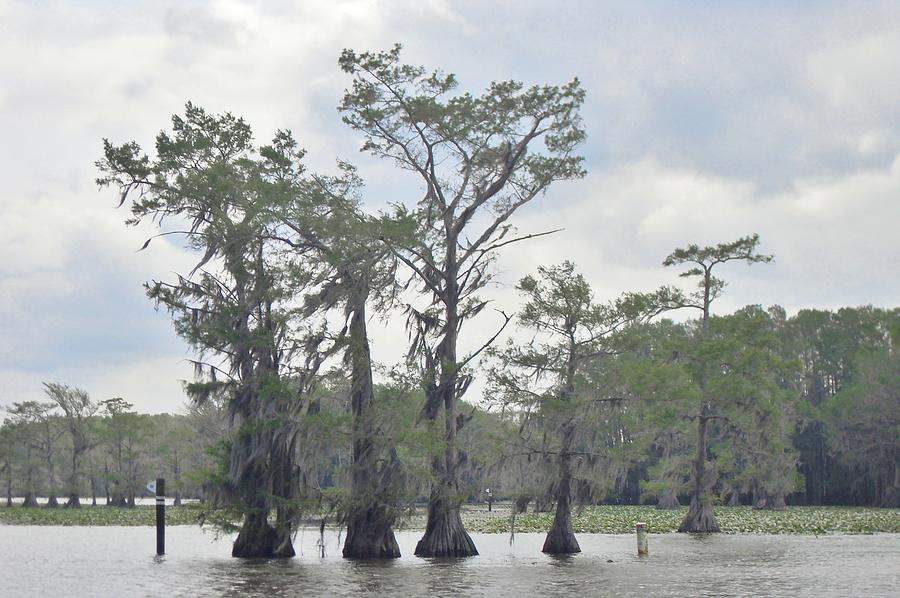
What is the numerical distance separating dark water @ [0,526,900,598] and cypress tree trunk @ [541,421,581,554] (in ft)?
2.03

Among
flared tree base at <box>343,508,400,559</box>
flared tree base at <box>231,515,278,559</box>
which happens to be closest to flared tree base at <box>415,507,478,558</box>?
flared tree base at <box>343,508,400,559</box>

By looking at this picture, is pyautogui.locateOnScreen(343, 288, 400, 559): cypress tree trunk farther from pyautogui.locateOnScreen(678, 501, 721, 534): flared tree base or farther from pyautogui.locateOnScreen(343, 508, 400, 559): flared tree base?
pyautogui.locateOnScreen(678, 501, 721, 534): flared tree base

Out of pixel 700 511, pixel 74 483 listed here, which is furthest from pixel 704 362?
pixel 74 483

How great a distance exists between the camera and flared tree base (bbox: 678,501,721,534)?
4178cm

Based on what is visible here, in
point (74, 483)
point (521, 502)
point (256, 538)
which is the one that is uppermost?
point (521, 502)

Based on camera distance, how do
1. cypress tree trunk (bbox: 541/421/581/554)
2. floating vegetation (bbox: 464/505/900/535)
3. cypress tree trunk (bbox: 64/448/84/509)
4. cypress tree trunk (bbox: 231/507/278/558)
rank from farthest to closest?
cypress tree trunk (bbox: 64/448/84/509) < floating vegetation (bbox: 464/505/900/535) < cypress tree trunk (bbox: 541/421/581/554) < cypress tree trunk (bbox: 231/507/278/558)

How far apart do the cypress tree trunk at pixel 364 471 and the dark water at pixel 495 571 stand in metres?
0.90

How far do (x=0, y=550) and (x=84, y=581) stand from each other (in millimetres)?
12867

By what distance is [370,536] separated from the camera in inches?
1107

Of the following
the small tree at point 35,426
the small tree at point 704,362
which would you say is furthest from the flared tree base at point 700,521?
the small tree at point 35,426

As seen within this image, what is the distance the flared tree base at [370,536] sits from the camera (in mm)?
28078

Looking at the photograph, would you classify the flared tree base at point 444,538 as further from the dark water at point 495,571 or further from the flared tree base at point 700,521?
the flared tree base at point 700,521

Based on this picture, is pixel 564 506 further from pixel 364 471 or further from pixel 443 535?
pixel 364 471

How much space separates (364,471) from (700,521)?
Answer: 62.9 ft
